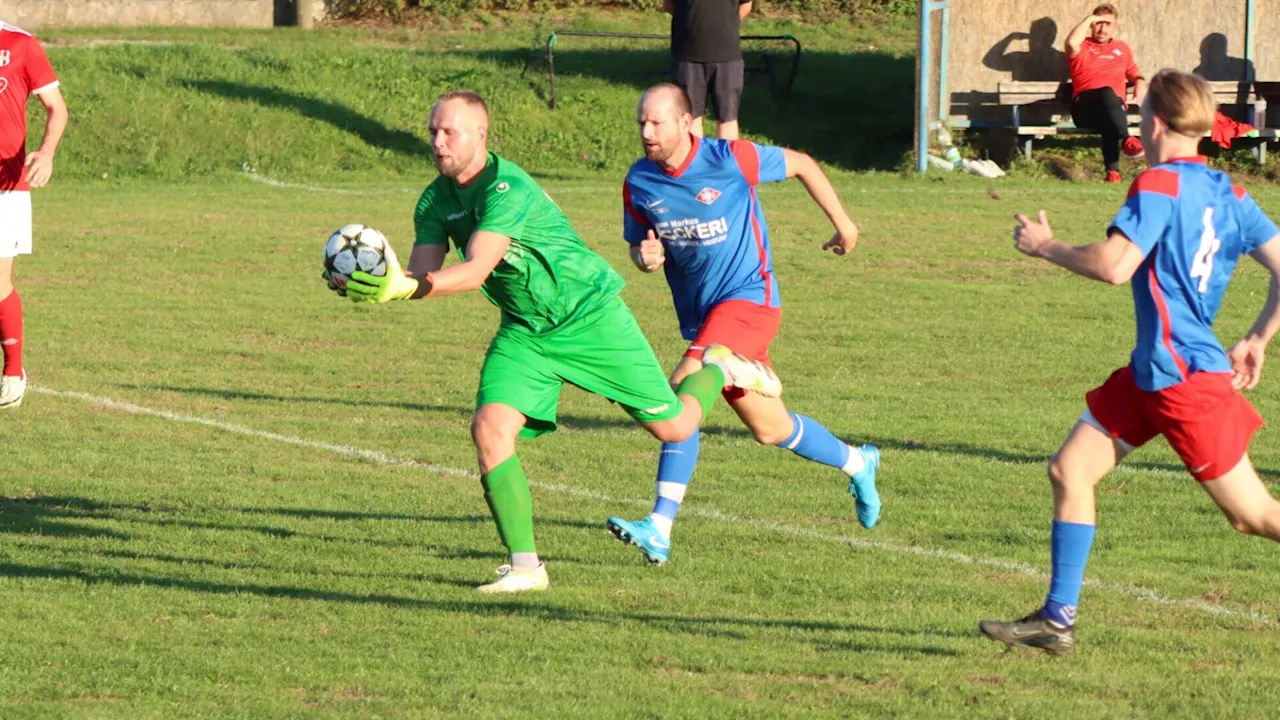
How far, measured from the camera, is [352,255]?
588 cm

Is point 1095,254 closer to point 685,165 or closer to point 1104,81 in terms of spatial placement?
point 685,165

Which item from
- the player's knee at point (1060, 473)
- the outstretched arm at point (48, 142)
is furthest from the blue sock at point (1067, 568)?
the outstretched arm at point (48, 142)

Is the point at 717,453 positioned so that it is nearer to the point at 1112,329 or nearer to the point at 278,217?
the point at 1112,329

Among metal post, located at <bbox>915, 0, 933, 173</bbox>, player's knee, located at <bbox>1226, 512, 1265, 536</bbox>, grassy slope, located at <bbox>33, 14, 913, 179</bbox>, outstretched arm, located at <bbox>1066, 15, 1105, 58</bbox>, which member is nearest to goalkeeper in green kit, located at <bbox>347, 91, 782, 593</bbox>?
player's knee, located at <bbox>1226, 512, 1265, 536</bbox>

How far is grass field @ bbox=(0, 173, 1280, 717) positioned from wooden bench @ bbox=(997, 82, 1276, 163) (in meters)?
6.28

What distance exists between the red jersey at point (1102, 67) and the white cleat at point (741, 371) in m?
13.8

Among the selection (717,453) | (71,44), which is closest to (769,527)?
(717,453)

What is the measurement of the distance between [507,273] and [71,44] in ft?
67.1

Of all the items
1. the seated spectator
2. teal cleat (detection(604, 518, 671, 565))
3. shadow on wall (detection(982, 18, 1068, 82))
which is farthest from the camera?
shadow on wall (detection(982, 18, 1068, 82))

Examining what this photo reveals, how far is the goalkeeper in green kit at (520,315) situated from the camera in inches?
253

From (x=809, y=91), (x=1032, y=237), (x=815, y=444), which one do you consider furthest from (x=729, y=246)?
(x=809, y=91)

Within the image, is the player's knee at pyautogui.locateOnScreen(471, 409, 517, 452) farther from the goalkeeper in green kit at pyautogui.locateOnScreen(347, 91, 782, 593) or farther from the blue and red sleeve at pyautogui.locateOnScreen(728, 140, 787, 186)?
the blue and red sleeve at pyautogui.locateOnScreen(728, 140, 787, 186)

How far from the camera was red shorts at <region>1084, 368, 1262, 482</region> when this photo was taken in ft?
17.7

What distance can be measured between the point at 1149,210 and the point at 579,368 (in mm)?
2370
